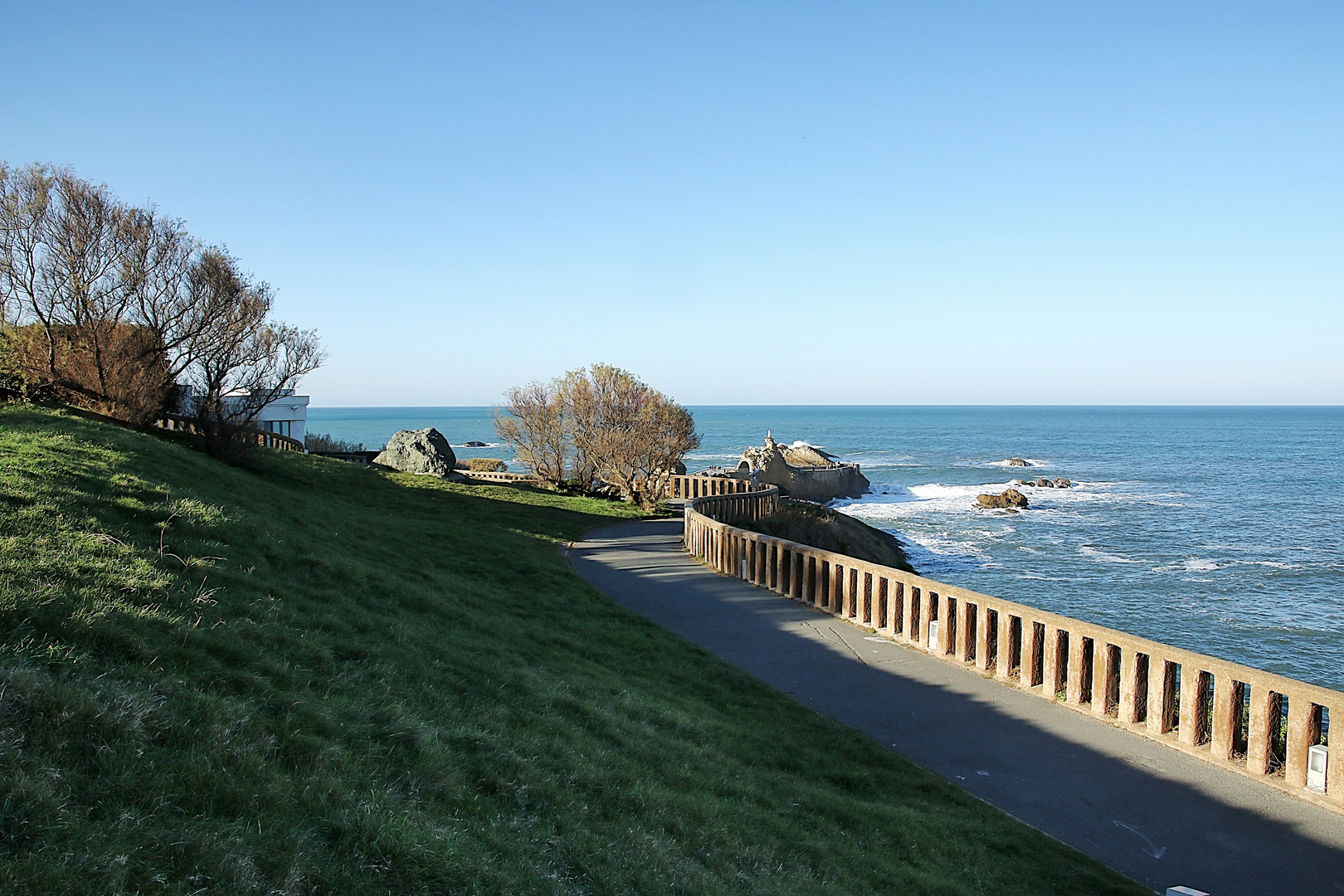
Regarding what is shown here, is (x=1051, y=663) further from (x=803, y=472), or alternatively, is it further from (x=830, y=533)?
(x=803, y=472)

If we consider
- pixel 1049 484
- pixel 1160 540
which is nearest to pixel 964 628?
pixel 1160 540

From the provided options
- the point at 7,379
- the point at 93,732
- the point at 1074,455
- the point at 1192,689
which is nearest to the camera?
the point at 93,732

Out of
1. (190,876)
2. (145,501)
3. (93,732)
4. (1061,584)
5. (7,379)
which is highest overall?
(7,379)

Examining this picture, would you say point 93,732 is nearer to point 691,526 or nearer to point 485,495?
point 691,526

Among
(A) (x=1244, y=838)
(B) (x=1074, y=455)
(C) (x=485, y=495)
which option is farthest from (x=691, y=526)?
(B) (x=1074, y=455)

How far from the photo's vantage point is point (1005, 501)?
4778 centimetres

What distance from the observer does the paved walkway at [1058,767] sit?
5.76m

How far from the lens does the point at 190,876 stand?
10.0ft

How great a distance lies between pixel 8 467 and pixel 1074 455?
102 meters

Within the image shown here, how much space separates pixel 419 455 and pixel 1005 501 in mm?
33002

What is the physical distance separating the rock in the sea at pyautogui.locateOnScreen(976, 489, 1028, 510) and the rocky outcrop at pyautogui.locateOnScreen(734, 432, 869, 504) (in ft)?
→ 27.2

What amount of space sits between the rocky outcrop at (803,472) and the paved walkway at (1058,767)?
2525cm

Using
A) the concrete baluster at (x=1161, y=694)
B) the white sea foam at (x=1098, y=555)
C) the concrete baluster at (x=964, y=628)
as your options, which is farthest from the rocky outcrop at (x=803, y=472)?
the concrete baluster at (x=1161, y=694)

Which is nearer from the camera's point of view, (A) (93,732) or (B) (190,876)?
(B) (190,876)
